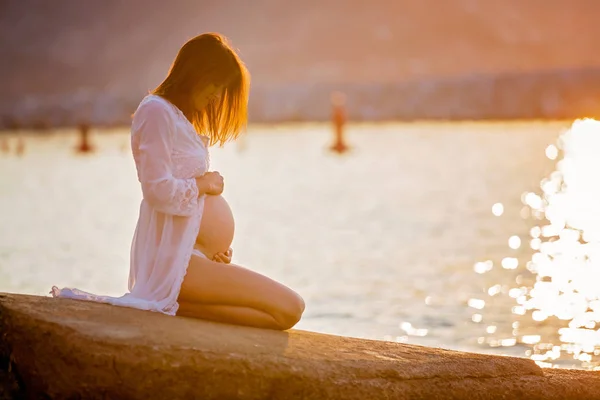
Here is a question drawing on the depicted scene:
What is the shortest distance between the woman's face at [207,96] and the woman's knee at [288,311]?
32.4 inches

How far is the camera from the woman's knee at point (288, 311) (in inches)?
182

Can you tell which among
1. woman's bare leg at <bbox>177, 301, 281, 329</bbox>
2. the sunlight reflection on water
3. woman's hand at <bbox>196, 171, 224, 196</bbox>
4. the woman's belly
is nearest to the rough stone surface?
woman's bare leg at <bbox>177, 301, 281, 329</bbox>

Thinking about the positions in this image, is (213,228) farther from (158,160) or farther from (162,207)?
(158,160)

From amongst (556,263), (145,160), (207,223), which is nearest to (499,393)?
(207,223)

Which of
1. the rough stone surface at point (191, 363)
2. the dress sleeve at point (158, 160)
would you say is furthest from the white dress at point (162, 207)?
the rough stone surface at point (191, 363)

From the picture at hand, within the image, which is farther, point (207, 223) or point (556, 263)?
point (556, 263)

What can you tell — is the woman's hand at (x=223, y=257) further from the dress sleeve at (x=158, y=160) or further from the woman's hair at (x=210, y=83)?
the woman's hair at (x=210, y=83)

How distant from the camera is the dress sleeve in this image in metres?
4.39

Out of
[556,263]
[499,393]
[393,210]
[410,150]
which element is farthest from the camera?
[410,150]

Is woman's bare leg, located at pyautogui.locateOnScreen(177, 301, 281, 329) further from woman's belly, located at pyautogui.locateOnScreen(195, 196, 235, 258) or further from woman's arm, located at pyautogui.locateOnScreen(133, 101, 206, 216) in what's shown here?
woman's arm, located at pyautogui.locateOnScreen(133, 101, 206, 216)

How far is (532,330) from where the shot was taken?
8125mm

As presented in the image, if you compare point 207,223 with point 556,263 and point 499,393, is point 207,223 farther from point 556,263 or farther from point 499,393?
point 556,263

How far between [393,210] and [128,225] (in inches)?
170

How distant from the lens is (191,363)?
3826 mm
